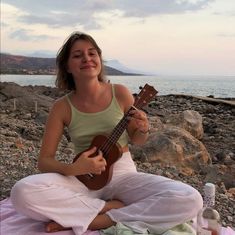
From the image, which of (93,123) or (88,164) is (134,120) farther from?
(88,164)

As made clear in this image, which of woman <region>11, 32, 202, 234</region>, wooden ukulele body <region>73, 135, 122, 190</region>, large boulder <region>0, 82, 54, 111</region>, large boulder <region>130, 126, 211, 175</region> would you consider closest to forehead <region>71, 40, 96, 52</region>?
woman <region>11, 32, 202, 234</region>

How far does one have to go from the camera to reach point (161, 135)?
20.2ft

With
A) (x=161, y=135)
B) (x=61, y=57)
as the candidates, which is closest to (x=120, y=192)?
(x=61, y=57)

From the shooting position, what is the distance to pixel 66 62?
11.1 ft

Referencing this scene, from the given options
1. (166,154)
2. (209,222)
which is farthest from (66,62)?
(166,154)

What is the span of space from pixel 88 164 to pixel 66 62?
809 millimetres

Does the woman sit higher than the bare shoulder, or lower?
lower

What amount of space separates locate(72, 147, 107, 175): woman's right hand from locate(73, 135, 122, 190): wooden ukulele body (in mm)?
95

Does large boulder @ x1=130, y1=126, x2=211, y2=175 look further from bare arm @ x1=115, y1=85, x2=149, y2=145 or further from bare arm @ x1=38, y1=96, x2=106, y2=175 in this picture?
bare arm @ x1=38, y1=96, x2=106, y2=175

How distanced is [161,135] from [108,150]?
307 cm

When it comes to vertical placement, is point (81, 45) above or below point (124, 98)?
above

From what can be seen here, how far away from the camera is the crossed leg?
3080mm

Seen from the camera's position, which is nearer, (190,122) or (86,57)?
(86,57)

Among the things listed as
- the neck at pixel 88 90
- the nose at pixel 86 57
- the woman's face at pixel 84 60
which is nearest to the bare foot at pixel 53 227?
the neck at pixel 88 90
